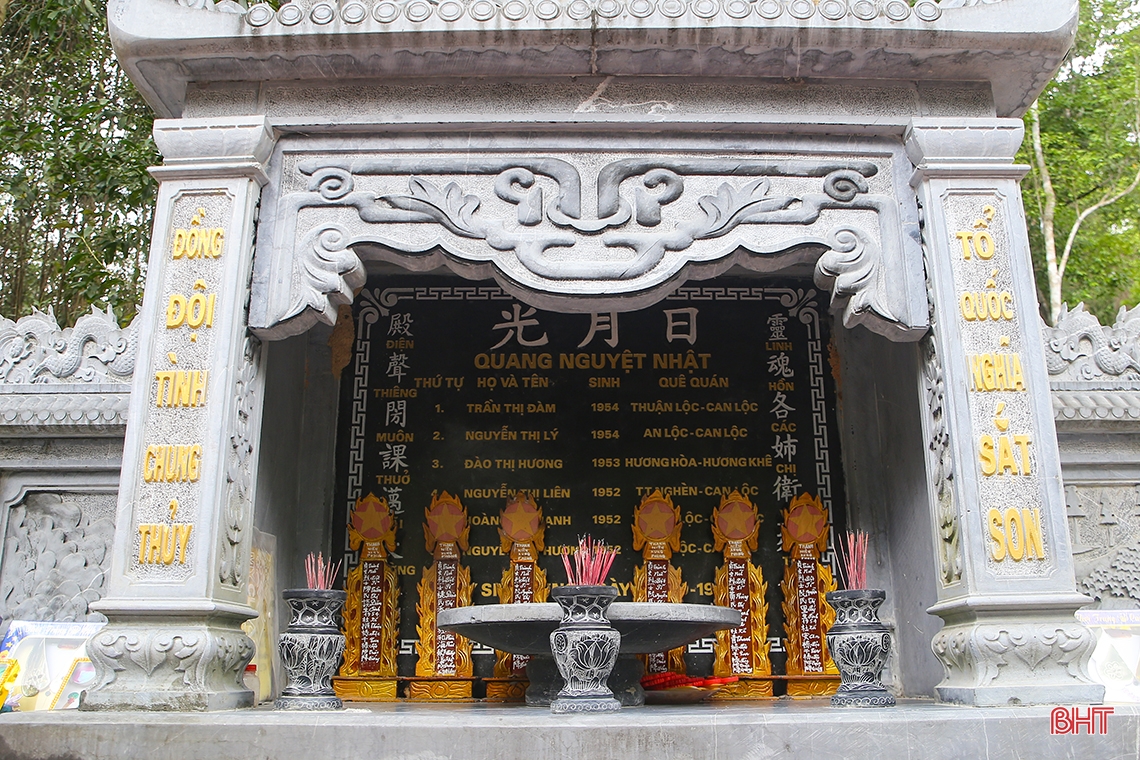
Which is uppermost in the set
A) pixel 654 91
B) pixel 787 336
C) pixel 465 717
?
pixel 654 91

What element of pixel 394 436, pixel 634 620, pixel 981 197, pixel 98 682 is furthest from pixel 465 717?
pixel 981 197

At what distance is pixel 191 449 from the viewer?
481 centimetres

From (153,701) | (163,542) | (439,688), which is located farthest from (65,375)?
(439,688)

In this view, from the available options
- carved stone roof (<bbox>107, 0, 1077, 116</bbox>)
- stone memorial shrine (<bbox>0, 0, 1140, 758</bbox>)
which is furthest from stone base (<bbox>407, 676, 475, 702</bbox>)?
carved stone roof (<bbox>107, 0, 1077, 116</bbox>)

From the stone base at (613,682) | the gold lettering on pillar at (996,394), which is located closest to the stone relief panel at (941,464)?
the gold lettering on pillar at (996,394)

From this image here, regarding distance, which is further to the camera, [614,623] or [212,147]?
[212,147]

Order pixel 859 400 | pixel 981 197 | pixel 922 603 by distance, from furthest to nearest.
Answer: pixel 859 400
pixel 922 603
pixel 981 197

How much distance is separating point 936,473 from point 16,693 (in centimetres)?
532

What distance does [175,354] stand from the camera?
16.3 feet

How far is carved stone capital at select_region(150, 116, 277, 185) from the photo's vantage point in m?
5.25

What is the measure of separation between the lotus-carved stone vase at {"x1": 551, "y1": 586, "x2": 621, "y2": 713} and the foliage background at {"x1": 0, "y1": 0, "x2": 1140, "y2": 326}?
6.95m

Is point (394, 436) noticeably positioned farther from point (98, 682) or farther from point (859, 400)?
point (859, 400)

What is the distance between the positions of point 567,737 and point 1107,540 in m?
4.13

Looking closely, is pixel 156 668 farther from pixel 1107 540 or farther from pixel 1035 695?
pixel 1107 540
